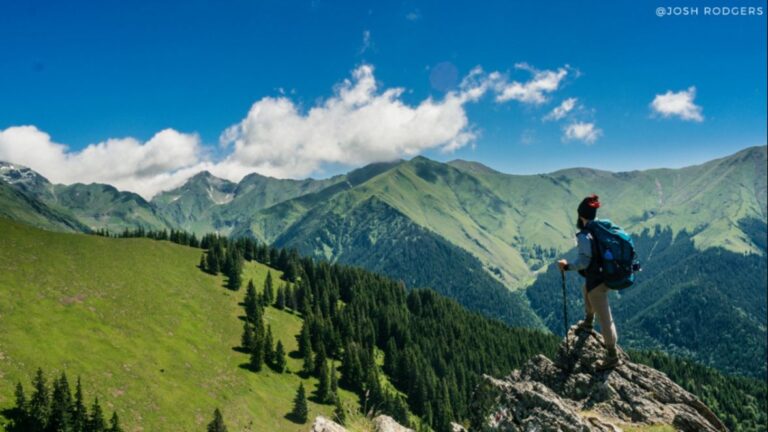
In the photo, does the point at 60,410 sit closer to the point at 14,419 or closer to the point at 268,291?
the point at 14,419

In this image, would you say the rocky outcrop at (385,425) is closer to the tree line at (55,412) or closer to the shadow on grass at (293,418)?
the tree line at (55,412)

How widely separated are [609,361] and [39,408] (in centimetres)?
8453

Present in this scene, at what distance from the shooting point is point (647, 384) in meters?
17.0

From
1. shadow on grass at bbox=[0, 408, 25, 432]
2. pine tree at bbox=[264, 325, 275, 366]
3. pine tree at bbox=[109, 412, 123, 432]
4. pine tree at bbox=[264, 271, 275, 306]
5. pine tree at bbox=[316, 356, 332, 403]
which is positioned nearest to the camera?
shadow on grass at bbox=[0, 408, 25, 432]

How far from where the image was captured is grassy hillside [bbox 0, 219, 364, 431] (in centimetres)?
8712

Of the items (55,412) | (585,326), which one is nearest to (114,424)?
(55,412)

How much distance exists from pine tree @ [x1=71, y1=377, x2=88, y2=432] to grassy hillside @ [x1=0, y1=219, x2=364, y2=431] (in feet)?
26.9

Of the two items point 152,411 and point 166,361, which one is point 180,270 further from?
point 152,411

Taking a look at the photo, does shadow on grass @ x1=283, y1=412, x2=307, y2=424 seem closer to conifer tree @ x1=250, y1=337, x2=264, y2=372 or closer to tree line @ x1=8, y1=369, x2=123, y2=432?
conifer tree @ x1=250, y1=337, x2=264, y2=372

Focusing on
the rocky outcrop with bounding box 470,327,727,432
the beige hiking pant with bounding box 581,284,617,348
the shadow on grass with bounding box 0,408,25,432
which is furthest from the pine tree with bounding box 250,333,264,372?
the beige hiking pant with bounding box 581,284,617,348

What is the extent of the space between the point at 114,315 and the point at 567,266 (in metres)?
125

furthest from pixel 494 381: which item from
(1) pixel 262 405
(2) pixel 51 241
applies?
(2) pixel 51 241

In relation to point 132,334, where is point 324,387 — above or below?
below

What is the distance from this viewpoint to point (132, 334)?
10938cm
